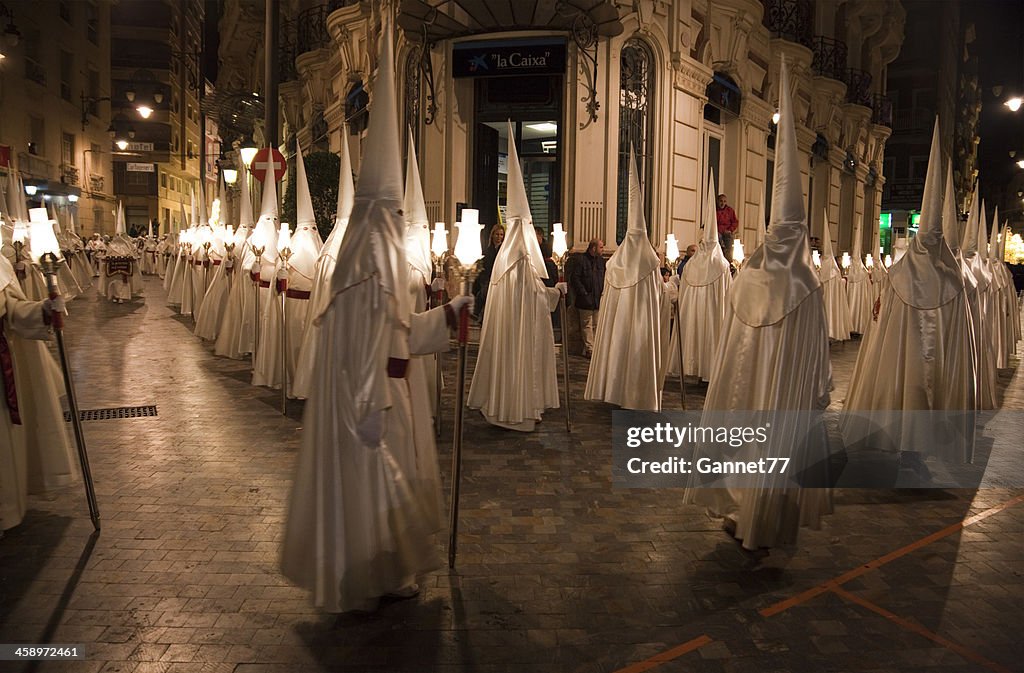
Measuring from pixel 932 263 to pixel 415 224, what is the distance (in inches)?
195

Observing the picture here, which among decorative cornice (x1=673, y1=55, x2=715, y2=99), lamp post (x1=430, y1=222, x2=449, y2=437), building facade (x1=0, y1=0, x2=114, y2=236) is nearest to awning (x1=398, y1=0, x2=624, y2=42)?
decorative cornice (x1=673, y1=55, x2=715, y2=99)

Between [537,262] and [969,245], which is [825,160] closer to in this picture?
[969,245]

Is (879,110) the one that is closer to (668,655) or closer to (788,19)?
(788,19)

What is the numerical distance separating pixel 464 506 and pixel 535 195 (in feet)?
38.8

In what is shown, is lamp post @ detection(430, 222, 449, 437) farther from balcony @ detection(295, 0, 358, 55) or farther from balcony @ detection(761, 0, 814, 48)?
balcony @ detection(295, 0, 358, 55)

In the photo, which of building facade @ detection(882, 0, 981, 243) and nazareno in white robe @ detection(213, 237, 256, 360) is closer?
nazareno in white robe @ detection(213, 237, 256, 360)

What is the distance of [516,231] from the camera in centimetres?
787

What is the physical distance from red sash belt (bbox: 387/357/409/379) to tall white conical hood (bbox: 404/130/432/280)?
363 centimetres

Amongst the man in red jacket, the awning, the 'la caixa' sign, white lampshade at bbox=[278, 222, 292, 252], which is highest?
the awning

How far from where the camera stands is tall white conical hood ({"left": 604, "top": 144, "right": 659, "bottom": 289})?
8.50 meters

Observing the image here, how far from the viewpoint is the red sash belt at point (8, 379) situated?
471 centimetres

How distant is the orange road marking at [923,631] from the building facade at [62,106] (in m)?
33.3

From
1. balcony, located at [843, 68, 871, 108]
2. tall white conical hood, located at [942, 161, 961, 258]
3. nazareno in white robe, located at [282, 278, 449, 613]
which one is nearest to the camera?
nazareno in white robe, located at [282, 278, 449, 613]

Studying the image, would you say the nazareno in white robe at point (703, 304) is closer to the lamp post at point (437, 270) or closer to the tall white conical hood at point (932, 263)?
the tall white conical hood at point (932, 263)
